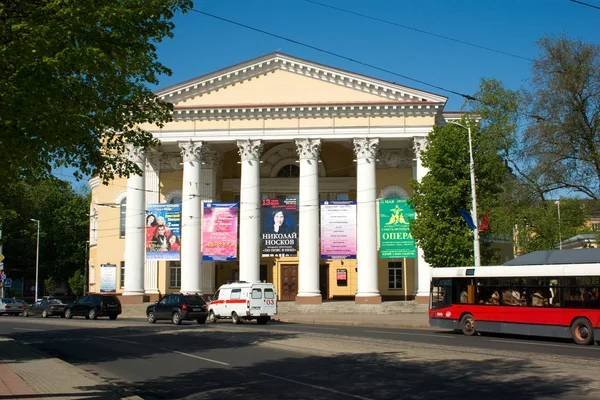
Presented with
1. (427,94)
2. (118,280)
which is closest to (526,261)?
(427,94)

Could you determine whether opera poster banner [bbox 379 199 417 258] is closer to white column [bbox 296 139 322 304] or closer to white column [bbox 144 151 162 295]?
→ white column [bbox 296 139 322 304]

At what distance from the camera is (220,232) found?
4775cm

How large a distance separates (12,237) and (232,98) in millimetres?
43926

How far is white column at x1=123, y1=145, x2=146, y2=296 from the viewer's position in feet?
164

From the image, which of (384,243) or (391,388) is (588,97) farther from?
(391,388)

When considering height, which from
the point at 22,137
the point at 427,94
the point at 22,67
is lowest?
the point at 22,137

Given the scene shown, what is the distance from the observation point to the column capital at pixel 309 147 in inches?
1937

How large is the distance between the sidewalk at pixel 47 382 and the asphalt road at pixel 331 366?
2.13 feet

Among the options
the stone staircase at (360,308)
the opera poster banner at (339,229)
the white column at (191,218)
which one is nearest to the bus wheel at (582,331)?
the stone staircase at (360,308)

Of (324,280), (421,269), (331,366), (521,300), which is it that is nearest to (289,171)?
(324,280)

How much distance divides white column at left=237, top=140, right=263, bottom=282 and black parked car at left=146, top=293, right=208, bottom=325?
1033 centimetres

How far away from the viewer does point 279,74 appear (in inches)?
1998

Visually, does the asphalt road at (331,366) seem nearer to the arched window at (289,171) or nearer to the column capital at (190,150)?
the column capital at (190,150)

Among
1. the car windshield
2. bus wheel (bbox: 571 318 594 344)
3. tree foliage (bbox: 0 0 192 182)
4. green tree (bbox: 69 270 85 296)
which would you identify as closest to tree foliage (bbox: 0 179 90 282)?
green tree (bbox: 69 270 85 296)
